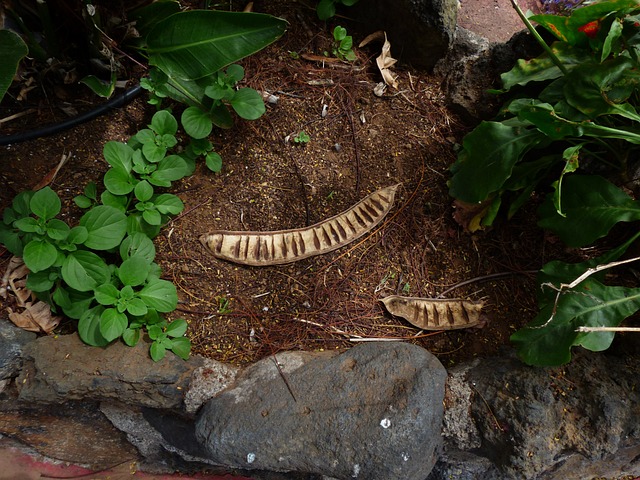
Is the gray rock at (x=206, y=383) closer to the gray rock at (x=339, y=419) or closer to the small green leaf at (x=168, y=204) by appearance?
the gray rock at (x=339, y=419)

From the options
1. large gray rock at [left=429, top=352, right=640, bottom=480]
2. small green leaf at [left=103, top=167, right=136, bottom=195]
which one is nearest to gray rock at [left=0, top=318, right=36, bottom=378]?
small green leaf at [left=103, top=167, right=136, bottom=195]

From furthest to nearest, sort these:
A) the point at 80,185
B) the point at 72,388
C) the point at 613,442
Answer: the point at 80,185 → the point at 72,388 → the point at 613,442

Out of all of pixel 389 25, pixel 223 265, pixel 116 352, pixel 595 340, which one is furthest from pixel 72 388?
pixel 389 25

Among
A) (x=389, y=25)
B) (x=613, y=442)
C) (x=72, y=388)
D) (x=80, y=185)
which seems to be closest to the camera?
(x=613, y=442)

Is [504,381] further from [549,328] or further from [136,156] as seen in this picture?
[136,156]

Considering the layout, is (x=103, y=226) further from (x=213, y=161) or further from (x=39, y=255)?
(x=213, y=161)

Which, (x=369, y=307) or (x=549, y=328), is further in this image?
(x=369, y=307)
